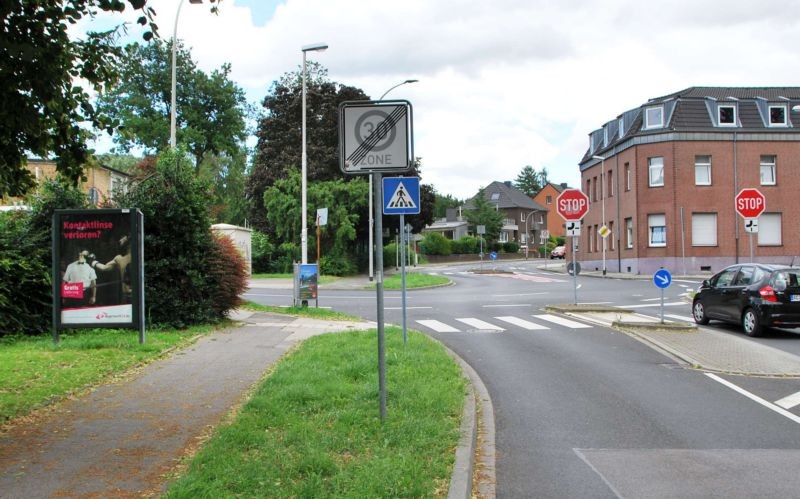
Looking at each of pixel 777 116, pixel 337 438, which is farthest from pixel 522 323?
pixel 777 116

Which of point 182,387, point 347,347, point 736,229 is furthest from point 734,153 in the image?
point 182,387

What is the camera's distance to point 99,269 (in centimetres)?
1188

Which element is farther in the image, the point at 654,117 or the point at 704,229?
the point at 654,117

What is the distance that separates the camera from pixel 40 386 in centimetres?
819

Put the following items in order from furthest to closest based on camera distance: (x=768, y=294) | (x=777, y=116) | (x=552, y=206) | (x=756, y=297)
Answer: (x=552, y=206), (x=777, y=116), (x=756, y=297), (x=768, y=294)

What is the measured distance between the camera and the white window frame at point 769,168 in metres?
44.1

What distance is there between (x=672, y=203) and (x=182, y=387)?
4016cm

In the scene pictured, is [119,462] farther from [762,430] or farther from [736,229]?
[736,229]

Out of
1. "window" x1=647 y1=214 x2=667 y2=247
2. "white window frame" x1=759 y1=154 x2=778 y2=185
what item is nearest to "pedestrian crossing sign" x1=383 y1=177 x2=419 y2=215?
"window" x1=647 y1=214 x2=667 y2=247

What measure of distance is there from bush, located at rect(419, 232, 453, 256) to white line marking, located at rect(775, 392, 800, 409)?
7039 cm

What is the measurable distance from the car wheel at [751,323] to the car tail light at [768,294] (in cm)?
40

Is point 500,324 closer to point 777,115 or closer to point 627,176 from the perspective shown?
point 627,176

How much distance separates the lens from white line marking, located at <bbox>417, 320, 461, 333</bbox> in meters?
15.9

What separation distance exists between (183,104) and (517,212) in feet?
226
